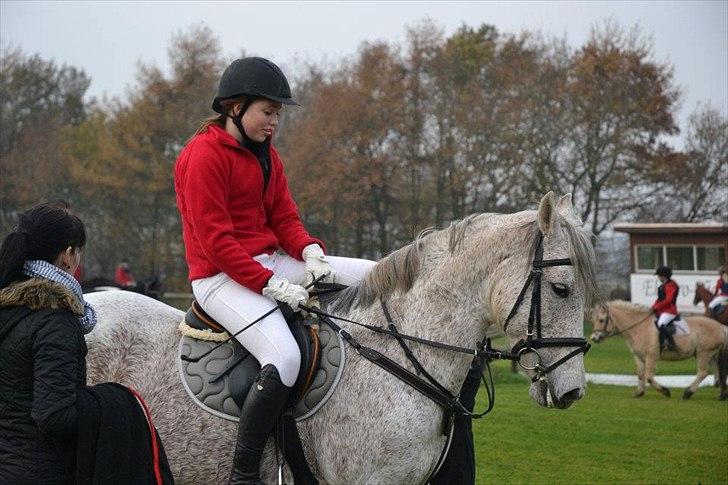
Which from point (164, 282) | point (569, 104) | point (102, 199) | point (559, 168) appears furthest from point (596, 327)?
point (102, 199)

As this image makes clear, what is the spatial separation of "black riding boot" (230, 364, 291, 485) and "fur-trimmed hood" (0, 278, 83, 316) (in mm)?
1221

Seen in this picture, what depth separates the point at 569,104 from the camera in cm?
3597

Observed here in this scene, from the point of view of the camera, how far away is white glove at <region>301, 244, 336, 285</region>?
5.07m

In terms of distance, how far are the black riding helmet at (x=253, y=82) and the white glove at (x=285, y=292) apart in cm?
98

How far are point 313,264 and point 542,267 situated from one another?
4.32 feet

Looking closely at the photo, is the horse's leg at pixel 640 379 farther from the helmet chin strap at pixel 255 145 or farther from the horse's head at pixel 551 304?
the helmet chin strap at pixel 255 145

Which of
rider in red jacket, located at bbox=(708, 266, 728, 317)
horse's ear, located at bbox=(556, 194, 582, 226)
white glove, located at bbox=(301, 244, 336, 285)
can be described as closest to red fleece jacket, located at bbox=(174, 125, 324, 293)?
white glove, located at bbox=(301, 244, 336, 285)

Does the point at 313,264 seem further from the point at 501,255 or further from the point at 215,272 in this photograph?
the point at 501,255

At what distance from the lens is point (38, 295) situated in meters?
3.58

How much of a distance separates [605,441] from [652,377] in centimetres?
667

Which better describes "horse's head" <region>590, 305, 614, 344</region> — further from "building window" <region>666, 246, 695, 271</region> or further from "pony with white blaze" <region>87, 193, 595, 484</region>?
"pony with white blaze" <region>87, 193, 595, 484</region>

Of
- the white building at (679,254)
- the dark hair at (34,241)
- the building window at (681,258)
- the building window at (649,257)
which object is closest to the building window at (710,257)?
the white building at (679,254)

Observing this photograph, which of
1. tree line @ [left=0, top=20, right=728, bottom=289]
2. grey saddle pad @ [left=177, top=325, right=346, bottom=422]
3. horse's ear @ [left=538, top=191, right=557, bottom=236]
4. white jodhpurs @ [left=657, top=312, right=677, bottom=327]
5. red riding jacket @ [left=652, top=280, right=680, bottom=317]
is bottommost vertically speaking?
white jodhpurs @ [left=657, top=312, right=677, bottom=327]

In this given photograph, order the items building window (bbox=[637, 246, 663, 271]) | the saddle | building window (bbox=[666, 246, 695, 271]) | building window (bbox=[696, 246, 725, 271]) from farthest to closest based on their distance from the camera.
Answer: building window (bbox=[637, 246, 663, 271]) → building window (bbox=[666, 246, 695, 271]) → building window (bbox=[696, 246, 725, 271]) → the saddle
